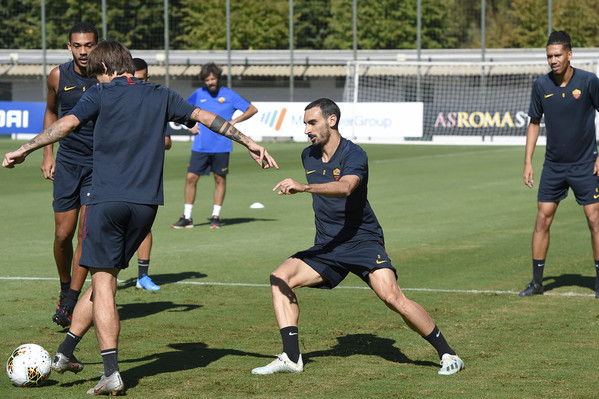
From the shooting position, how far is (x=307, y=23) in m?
62.3

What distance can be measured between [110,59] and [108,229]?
1044 mm

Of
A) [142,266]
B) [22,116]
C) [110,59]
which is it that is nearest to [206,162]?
[142,266]

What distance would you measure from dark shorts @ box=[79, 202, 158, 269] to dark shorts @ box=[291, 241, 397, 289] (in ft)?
4.39

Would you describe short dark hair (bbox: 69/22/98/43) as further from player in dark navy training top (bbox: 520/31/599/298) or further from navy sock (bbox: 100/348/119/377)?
player in dark navy training top (bbox: 520/31/599/298)

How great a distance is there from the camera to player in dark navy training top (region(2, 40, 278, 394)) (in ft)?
19.7

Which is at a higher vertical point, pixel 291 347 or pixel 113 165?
pixel 113 165

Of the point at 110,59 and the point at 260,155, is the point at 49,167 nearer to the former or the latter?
the point at 110,59

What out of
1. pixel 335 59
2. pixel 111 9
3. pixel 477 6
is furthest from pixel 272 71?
pixel 477 6

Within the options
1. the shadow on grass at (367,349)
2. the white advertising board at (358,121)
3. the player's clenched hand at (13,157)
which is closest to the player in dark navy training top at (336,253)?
the shadow on grass at (367,349)

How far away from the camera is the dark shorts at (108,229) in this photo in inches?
236

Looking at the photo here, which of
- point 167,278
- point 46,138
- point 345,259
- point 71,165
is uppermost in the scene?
point 46,138

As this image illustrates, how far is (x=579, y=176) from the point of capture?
9422 mm

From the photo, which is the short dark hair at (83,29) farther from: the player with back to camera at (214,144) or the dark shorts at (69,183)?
the player with back to camera at (214,144)

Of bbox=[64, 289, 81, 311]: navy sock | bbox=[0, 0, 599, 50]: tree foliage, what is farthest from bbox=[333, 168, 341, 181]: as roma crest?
bbox=[0, 0, 599, 50]: tree foliage
